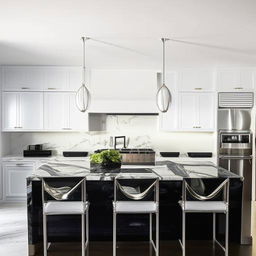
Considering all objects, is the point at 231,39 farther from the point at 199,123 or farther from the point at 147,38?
the point at 199,123

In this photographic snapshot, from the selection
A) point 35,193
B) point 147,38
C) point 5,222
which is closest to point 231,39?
point 147,38

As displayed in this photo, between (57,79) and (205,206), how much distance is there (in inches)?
143

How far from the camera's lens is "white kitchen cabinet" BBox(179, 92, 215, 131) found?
230 inches

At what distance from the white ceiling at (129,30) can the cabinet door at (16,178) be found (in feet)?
5.93

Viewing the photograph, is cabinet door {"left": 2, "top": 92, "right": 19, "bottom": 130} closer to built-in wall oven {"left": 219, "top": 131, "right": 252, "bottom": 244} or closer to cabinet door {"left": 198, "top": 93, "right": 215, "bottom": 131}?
cabinet door {"left": 198, "top": 93, "right": 215, "bottom": 131}

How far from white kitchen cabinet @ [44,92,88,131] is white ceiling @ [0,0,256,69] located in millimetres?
769

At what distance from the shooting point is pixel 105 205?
3.71 metres

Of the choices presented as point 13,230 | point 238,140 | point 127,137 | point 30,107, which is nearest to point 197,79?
point 238,140

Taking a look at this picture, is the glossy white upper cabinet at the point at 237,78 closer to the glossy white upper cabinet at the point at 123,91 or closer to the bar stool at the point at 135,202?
the glossy white upper cabinet at the point at 123,91

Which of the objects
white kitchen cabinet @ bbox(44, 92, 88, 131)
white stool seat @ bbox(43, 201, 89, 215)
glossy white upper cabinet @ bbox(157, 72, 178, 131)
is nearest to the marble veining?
white stool seat @ bbox(43, 201, 89, 215)

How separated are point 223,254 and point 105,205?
1.39 meters

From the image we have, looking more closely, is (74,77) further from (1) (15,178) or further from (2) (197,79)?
(2) (197,79)

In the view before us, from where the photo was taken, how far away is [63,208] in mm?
3209

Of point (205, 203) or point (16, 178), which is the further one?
point (16, 178)
